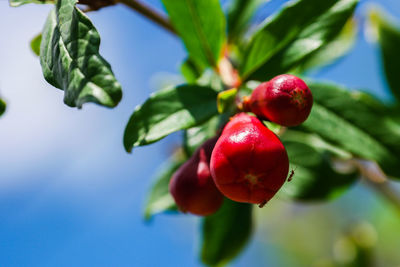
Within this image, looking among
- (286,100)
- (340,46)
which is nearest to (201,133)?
(286,100)

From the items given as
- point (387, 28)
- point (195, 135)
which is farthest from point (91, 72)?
point (387, 28)

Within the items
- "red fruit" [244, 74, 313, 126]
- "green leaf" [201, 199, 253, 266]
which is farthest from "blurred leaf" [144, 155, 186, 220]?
"red fruit" [244, 74, 313, 126]

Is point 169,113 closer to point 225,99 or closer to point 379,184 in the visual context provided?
point 225,99

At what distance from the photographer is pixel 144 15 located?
5.61ft

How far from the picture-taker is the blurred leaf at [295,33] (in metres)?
1.48

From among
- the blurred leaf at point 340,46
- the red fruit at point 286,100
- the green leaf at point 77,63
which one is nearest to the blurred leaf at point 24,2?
the green leaf at point 77,63

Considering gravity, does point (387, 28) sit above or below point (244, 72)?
below

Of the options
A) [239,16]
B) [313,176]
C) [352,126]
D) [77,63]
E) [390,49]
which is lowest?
[313,176]

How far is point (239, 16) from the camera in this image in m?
2.08

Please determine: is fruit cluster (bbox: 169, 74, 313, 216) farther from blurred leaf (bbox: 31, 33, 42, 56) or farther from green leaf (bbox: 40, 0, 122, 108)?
blurred leaf (bbox: 31, 33, 42, 56)

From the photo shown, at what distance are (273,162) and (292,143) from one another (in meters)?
0.73

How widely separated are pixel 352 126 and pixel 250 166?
69cm

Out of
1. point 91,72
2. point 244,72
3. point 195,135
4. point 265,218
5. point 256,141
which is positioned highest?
point 91,72

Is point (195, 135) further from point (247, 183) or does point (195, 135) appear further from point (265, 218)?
point (265, 218)
